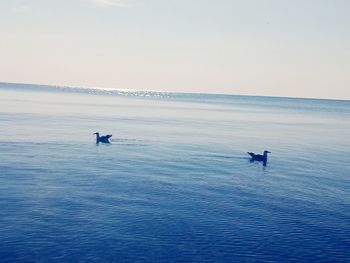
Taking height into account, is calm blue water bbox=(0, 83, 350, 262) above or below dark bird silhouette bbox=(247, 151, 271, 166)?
below

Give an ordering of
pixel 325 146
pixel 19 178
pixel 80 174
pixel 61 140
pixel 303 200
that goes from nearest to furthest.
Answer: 1. pixel 303 200
2. pixel 19 178
3. pixel 80 174
4. pixel 61 140
5. pixel 325 146

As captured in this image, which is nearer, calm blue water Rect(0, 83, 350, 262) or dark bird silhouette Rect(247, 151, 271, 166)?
calm blue water Rect(0, 83, 350, 262)

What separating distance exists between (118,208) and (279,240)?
12.1m

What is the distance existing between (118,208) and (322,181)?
22431mm

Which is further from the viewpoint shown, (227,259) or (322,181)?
(322,181)

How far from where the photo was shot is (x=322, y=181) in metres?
39.1

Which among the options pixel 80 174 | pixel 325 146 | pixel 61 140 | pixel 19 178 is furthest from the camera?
pixel 325 146

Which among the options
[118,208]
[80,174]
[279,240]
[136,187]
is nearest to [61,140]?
[80,174]

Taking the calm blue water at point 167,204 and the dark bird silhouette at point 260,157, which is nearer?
the calm blue water at point 167,204

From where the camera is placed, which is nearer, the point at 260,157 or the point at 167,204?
the point at 167,204

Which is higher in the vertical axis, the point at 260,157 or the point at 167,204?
the point at 260,157

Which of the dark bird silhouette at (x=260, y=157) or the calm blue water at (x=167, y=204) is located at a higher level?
the dark bird silhouette at (x=260, y=157)

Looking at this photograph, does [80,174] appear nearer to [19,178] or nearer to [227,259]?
[19,178]

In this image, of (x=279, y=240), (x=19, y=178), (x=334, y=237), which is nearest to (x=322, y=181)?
(x=334, y=237)
